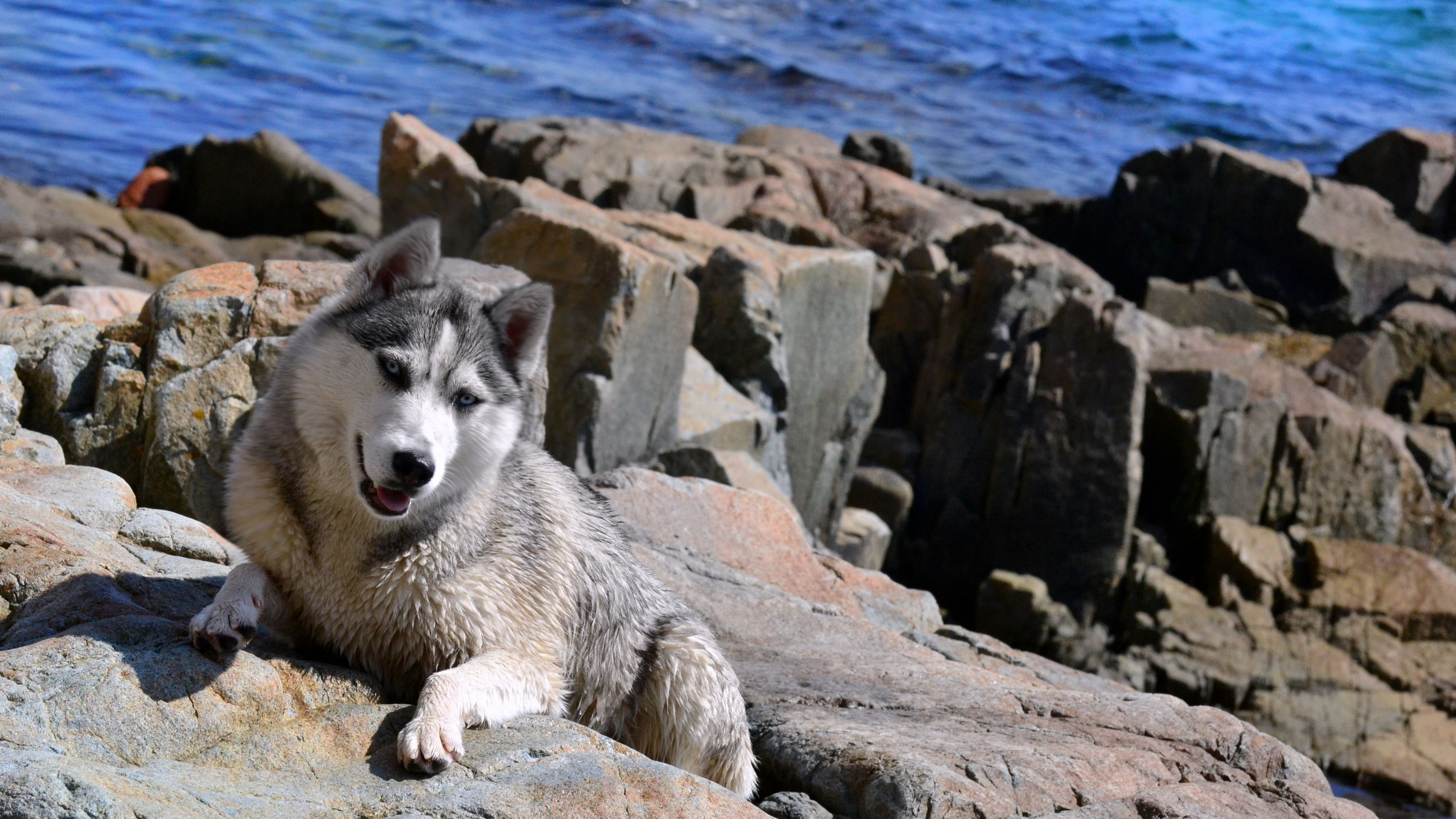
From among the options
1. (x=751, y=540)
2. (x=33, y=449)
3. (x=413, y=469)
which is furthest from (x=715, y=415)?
(x=413, y=469)

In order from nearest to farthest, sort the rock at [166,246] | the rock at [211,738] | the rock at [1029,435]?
the rock at [211,738]
the rock at [1029,435]
the rock at [166,246]

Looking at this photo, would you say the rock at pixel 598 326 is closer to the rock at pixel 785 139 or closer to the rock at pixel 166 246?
the rock at pixel 166 246

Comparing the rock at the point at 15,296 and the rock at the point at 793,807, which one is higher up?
the rock at the point at 793,807

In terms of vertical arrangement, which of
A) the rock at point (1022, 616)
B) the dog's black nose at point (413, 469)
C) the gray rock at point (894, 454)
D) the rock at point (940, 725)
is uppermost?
the dog's black nose at point (413, 469)

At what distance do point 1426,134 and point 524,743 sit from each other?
33944 millimetres

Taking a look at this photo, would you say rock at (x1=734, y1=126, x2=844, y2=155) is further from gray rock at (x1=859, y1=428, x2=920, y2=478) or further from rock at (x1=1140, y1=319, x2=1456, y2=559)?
rock at (x1=1140, y1=319, x2=1456, y2=559)

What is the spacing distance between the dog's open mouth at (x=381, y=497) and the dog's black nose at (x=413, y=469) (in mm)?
116

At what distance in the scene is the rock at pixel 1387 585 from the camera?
17188 mm

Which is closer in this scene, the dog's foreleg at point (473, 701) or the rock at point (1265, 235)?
the dog's foreleg at point (473, 701)

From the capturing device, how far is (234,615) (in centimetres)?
440

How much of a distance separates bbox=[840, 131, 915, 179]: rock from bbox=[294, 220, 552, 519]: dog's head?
26.4 metres

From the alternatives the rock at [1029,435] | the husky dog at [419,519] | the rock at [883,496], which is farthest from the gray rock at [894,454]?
the husky dog at [419,519]

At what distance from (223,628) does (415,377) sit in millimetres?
1074

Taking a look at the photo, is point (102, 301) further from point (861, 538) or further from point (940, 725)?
point (940, 725)
